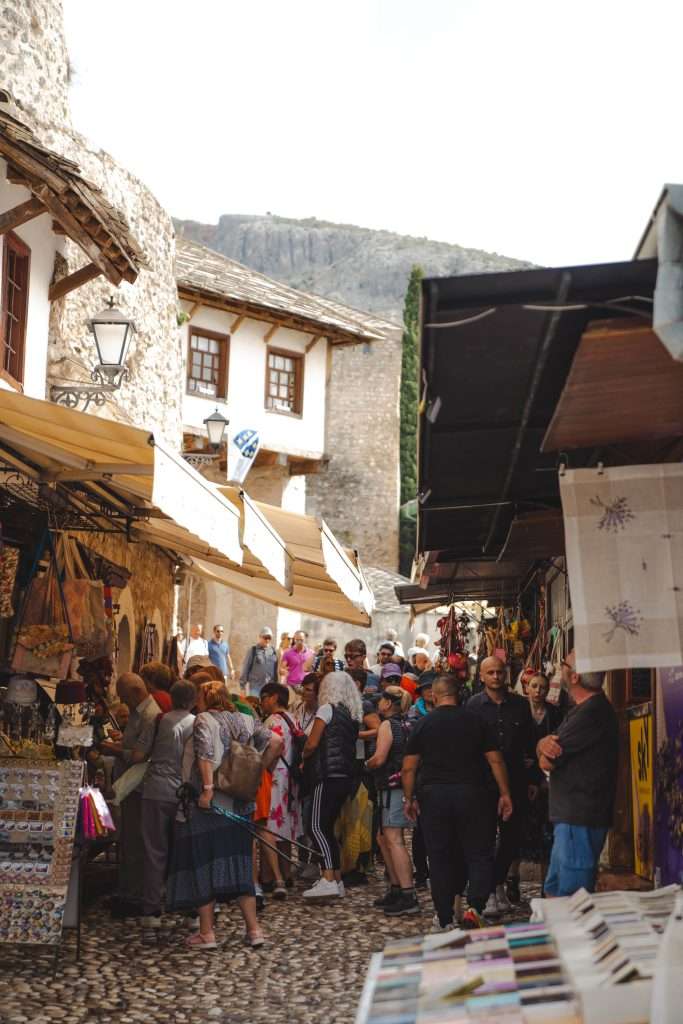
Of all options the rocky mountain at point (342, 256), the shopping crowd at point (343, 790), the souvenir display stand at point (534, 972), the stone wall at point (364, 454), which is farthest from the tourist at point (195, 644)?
the rocky mountain at point (342, 256)

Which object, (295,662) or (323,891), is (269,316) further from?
(323,891)

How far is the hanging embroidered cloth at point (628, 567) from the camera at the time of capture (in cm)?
506

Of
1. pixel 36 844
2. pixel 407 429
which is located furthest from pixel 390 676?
pixel 407 429

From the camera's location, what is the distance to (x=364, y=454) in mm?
47656

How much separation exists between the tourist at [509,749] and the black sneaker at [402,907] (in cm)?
58

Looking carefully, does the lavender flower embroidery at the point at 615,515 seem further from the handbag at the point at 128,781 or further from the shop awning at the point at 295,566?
the handbag at the point at 128,781

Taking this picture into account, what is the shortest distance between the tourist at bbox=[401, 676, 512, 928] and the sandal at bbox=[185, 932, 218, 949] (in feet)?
4.38

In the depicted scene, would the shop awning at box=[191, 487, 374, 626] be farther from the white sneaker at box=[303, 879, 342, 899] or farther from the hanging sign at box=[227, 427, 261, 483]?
the white sneaker at box=[303, 879, 342, 899]

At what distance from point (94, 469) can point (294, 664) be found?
12.5 meters

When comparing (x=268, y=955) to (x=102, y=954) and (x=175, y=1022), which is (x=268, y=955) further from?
(x=175, y=1022)

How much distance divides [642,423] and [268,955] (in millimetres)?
4067

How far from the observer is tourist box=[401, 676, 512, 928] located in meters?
7.93

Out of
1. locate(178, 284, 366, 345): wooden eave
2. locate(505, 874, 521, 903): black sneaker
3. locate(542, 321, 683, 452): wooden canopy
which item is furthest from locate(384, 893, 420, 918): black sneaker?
locate(178, 284, 366, 345): wooden eave

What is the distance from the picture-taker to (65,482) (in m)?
9.12
